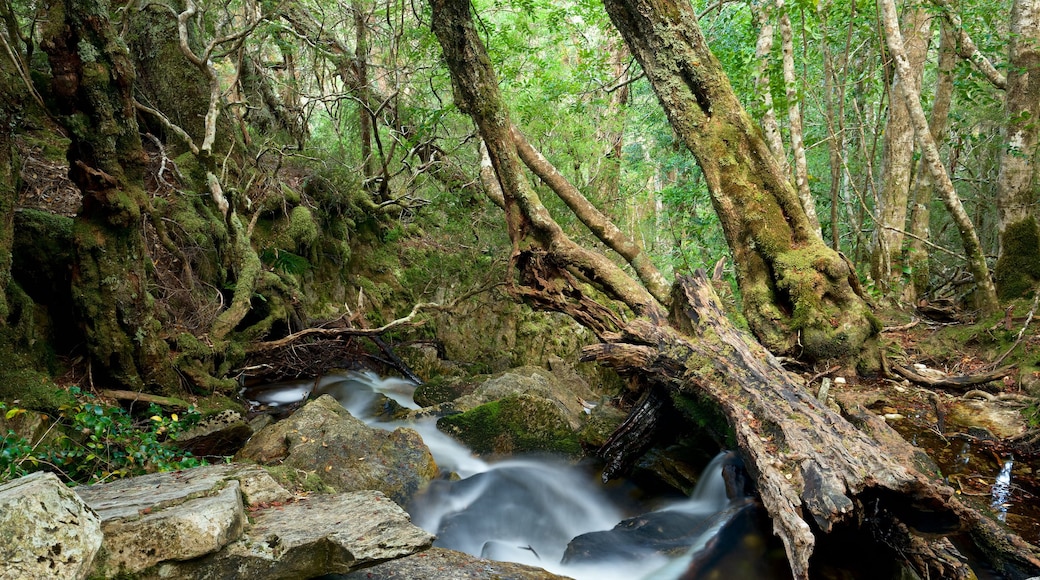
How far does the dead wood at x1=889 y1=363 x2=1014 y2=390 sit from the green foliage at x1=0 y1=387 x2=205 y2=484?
607 centimetres

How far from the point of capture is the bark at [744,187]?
5309 mm

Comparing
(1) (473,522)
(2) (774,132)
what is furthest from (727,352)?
(2) (774,132)

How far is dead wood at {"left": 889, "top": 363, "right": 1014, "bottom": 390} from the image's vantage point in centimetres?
511

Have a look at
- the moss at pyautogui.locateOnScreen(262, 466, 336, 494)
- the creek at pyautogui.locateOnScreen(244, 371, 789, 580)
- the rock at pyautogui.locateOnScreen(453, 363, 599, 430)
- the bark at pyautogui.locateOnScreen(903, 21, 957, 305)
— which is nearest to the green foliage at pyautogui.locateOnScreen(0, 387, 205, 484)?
the moss at pyautogui.locateOnScreen(262, 466, 336, 494)

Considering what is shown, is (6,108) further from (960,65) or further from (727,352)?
(960,65)

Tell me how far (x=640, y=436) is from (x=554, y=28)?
27.4ft

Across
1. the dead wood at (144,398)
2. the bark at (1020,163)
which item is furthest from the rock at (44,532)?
the bark at (1020,163)

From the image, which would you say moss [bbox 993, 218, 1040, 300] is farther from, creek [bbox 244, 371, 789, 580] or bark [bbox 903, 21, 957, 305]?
creek [bbox 244, 371, 789, 580]

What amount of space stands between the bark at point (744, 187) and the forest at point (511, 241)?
0.03 m

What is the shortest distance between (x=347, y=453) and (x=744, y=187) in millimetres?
4496

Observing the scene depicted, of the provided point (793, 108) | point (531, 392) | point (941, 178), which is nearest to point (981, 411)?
point (941, 178)

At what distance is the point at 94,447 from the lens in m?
3.85

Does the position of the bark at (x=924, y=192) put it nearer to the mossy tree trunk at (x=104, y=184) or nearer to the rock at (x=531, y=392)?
the rock at (x=531, y=392)

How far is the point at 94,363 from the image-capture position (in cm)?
500
